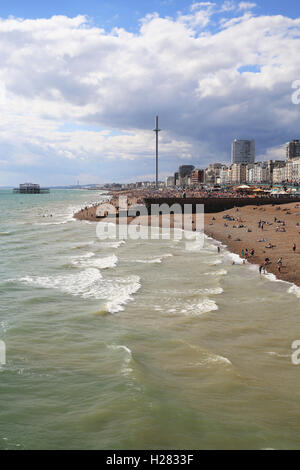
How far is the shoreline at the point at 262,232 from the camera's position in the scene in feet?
83.7

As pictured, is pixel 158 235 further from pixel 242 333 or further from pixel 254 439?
pixel 254 439

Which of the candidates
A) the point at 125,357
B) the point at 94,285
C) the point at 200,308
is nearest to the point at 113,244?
the point at 94,285

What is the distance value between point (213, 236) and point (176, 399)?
1254 inches

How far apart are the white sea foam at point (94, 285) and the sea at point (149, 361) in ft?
0.30

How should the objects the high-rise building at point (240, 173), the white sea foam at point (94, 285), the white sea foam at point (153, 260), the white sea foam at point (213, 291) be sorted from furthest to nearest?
the high-rise building at point (240, 173), the white sea foam at point (153, 260), the white sea foam at point (213, 291), the white sea foam at point (94, 285)

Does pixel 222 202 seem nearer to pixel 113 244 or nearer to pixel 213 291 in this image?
pixel 113 244

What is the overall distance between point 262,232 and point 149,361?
30.0 m

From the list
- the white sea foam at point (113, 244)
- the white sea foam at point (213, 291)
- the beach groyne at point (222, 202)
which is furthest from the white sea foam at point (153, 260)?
the beach groyne at point (222, 202)

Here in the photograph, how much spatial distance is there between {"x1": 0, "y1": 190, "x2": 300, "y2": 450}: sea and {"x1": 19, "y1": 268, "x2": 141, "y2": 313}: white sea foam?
91 millimetres

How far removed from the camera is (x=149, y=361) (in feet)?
40.0

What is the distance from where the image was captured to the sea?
8.80 m

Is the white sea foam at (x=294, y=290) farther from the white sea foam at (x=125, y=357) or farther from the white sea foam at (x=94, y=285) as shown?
the white sea foam at (x=125, y=357)

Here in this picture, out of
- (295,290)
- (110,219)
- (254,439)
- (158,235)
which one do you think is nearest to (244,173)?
(110,219)

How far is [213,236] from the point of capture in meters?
41.0
